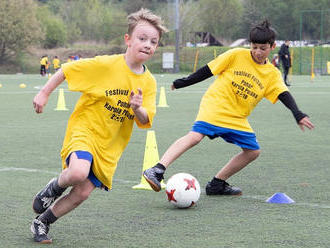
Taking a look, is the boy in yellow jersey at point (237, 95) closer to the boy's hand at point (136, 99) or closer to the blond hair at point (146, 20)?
the blond hair at point (146, 20)

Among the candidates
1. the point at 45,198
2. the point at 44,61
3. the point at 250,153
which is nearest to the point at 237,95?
the point at 250,153

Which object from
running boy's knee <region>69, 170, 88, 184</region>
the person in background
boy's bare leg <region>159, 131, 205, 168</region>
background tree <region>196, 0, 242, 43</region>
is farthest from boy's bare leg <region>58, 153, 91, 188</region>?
background tree <region>196, 0, 242, 43</region>

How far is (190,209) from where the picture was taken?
634 cm

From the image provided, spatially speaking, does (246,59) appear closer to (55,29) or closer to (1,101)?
(1,101)

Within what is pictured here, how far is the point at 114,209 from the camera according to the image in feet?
20.6

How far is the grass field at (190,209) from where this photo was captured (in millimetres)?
5219

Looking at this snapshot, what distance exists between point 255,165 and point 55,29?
250 ft

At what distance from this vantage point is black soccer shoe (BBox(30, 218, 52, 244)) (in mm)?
5078

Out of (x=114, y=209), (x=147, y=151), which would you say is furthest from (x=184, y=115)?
(x=114, y=209)

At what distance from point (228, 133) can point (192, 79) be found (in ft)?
2.03

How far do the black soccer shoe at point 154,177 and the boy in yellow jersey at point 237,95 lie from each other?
0.61m

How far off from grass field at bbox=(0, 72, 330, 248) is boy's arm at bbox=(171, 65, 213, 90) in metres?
1.09

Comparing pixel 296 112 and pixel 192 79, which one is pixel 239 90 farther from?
pixel 296 112

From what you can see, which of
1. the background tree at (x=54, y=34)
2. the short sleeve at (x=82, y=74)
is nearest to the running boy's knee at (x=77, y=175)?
the short sleeve at (x=82, y=74)
